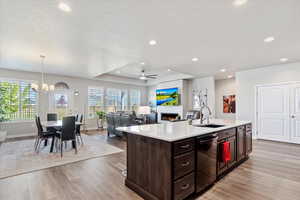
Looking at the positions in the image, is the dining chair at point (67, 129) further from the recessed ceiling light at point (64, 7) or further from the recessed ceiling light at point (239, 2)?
the recessed ceiling light at point (239, 2)

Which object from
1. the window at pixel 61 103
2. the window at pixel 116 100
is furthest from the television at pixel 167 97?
the window at pixel 61 103

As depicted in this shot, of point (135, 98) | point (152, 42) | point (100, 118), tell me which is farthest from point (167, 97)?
point (152, 42)

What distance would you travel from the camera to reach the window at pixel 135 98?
966 centimetres

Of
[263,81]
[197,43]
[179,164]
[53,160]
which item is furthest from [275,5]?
[53,160]

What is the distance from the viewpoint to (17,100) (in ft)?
20.0

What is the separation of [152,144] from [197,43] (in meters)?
2.76

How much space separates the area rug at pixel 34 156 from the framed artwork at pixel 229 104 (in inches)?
255

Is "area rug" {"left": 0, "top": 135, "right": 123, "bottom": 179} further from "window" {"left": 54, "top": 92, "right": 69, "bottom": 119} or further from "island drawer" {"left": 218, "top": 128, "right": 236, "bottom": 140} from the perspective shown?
"island drawer" {"left": 218, "top": 128, "right": 236, "bottom": 140}

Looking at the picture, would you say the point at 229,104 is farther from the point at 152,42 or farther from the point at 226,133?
the point at 152,42

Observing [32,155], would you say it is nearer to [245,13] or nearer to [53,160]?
[53,160]

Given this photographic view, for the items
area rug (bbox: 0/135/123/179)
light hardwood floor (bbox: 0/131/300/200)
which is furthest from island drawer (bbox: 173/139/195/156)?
area rug (bbox: 0/135/123/179)

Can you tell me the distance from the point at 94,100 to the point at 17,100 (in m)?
3.20

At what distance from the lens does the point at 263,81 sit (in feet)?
18.4

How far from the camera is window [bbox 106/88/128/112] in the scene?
8.63m
